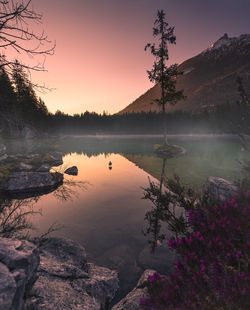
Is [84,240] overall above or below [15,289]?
below

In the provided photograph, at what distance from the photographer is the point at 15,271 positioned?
13.7 feet

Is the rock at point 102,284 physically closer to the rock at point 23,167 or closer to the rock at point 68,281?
the rock at point 68,281

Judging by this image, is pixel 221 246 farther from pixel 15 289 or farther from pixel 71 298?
pixel 71 298

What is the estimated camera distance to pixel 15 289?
379cm

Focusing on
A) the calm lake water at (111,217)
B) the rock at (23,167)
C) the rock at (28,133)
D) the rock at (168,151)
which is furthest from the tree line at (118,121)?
the calm lake water at (111,217)

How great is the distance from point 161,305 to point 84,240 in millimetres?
7486

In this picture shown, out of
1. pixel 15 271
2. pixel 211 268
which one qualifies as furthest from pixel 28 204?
pixel 211 268

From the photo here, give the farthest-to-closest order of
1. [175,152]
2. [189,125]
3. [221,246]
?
1. [189,125]
2. [175,152]
3. [221,246]

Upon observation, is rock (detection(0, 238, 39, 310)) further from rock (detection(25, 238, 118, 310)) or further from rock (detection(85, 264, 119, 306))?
rock (detection(85, 264, 119, 306))

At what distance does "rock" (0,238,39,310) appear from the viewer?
368cm

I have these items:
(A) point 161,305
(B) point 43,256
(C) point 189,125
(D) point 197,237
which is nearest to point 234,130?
(D) point 197,237

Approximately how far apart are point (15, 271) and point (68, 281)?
3.31 meters

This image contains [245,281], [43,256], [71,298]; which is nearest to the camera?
[245,281]

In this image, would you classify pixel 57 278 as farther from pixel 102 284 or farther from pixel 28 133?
pixel 28 133
